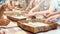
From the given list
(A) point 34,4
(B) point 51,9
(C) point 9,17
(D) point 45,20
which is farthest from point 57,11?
(C) point 9,17

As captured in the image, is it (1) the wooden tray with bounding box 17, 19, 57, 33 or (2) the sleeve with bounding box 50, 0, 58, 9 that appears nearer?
(1) the wooden tray with bounding box 17, 19, 57, 33

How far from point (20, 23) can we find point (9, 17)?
15 centimetres

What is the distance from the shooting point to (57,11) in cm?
151

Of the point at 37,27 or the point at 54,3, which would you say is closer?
the point at 37,27

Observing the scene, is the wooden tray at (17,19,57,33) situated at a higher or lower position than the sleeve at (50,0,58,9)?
lower

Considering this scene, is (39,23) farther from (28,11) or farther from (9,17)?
(9,17)

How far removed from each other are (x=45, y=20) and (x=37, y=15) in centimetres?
11

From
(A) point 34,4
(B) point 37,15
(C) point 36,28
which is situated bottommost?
(C) point 36,28

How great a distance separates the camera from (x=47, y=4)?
1518 mm

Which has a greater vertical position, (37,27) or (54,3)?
(54,3)

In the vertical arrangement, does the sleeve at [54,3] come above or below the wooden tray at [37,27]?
above

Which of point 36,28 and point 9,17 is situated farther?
point 9,17

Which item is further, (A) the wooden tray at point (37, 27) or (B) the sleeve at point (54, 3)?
(B) the sleeve at point (54, 3)

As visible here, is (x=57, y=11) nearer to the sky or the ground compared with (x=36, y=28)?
nearer to the sky
